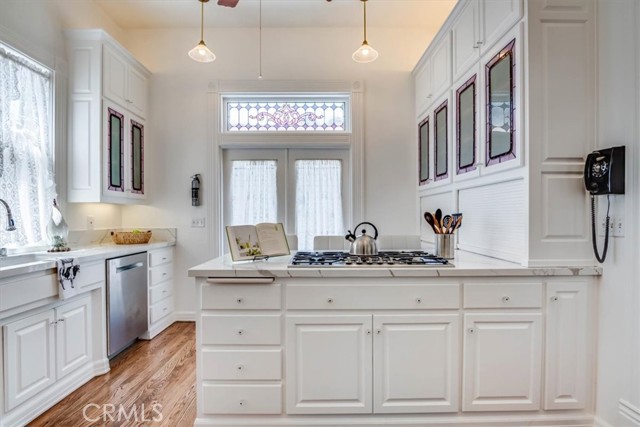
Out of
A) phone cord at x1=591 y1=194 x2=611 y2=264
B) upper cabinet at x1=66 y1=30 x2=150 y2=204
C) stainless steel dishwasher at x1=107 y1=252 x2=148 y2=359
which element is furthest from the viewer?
upper cabinet at x1=66 y1=30 x2=150 y2=204

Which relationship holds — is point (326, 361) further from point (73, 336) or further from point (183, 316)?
point (183, 316)

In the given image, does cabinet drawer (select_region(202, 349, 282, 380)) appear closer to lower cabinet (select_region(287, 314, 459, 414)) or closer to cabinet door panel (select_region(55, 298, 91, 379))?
lower cabinet (select_region(287, 314, 459, 414))

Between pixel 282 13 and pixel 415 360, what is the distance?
351 centimetres

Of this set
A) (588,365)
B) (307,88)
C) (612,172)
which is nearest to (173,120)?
(307,88)

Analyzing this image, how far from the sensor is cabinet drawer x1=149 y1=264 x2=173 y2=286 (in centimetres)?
319

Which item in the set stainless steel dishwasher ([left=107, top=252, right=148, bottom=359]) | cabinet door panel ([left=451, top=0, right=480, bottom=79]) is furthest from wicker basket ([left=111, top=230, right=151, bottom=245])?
cabinet door panel ([left=451, top=0, right=480, bottom=79])

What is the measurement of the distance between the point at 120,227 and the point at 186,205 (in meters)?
0.78

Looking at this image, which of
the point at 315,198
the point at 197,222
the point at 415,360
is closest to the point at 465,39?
the point at 315,198

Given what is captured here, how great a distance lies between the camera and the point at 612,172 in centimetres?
157

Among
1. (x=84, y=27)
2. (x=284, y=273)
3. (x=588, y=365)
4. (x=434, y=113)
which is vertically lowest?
(x=588, y=365)

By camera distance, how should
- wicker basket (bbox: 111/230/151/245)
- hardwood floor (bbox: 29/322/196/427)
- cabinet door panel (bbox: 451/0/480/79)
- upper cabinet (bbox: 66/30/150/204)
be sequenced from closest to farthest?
hardwood floor (bbox: 29/322/196/427) → cabinet door panel (bbox: 451/0/480/79) → upper cabinet (bbox: 66/30/150/204) → wicker basket (bbox: 111/230/151/245)

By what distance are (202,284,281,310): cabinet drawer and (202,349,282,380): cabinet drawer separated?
0.80ft

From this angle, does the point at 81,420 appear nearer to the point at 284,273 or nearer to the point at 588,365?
the point at 284,273

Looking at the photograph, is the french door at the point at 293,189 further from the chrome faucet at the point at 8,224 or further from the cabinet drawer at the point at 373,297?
Result: the cabinet drawer at the point at 373,297
